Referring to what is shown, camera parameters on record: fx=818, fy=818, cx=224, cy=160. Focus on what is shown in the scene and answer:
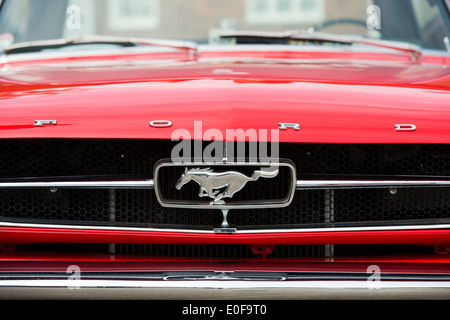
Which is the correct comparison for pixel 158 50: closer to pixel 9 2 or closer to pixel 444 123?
pixel 9 2

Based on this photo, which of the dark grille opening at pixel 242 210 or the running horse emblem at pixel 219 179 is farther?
the dark grille opening at pixel 242 210

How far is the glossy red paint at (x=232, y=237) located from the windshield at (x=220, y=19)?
4.17 feet

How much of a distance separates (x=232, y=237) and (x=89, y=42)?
1.39 m

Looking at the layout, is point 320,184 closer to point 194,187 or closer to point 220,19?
point 194,187

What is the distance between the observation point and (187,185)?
251 centimetres

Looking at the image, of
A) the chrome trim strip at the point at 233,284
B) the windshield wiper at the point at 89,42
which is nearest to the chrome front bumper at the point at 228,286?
the chrome trim strip at the point at 233,284

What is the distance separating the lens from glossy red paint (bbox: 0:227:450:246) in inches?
98.3

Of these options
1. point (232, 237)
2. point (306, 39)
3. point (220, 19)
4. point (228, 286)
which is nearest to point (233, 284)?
point (228, 286)

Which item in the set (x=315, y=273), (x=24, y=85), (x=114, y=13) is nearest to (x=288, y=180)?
(x=315, y=273)

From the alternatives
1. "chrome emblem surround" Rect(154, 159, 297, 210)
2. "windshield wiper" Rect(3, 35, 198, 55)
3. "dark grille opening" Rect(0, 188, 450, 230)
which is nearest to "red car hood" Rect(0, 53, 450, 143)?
"chrome emblem surround" Rect(154, 159, 297, 210)

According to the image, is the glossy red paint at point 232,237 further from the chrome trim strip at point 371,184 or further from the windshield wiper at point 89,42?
the windshield wiper at point 89,42

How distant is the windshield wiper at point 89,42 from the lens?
3482mm

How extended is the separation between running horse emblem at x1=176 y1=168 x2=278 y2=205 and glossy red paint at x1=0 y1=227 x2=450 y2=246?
0.14 metres
